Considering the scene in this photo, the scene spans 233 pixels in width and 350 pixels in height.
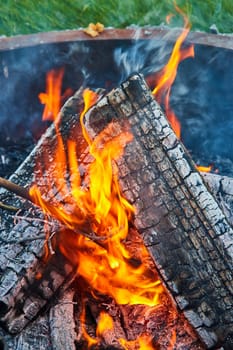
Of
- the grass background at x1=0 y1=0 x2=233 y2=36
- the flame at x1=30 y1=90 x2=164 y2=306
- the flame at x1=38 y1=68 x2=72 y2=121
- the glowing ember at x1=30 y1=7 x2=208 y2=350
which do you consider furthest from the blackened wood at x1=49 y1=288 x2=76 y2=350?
the grass background at x1=0 y1=0 x2=233 y2=36

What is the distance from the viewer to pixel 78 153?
296 centimetres

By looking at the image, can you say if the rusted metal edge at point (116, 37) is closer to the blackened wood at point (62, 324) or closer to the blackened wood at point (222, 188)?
the blackened wood at point (222, 188)

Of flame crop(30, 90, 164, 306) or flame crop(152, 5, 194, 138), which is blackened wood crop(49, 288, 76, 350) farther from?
flame crop(152, 5, 194, 138)

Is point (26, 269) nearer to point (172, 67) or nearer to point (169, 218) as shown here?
point (169, 218)

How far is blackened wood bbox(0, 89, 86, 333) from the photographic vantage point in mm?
2512

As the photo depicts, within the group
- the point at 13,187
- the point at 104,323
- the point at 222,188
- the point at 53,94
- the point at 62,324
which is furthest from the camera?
the point at 53,94

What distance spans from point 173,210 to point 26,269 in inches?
28.9

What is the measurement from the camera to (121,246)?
2709 millimetres

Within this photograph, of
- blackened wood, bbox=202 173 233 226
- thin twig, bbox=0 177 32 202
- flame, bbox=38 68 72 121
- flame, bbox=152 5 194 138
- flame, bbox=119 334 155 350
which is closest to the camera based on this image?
thin twig, bbox=0 177 32 202

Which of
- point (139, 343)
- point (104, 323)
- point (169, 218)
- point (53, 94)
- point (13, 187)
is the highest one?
point (53, 94)

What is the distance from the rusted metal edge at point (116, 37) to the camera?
358cm

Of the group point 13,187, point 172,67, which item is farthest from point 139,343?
point 172,67

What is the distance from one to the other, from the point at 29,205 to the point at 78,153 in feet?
1.26

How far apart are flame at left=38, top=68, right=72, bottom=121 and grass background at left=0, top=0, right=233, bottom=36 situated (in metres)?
1.02
